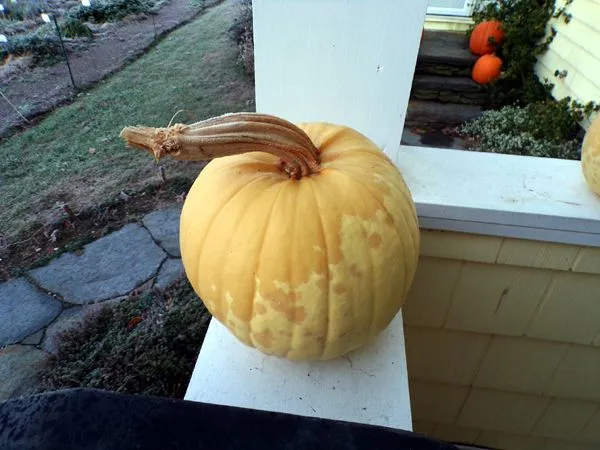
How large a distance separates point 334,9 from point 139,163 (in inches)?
88.0

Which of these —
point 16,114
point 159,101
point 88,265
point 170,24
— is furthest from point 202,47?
point 88,265

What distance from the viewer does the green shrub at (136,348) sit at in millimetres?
1587

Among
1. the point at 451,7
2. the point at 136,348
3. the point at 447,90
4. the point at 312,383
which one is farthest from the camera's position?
the point at 451,7

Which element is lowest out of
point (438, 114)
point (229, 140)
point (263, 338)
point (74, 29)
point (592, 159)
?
point (438, 114)

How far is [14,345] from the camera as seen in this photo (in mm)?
1726

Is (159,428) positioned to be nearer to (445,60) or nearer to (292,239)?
(292,239)

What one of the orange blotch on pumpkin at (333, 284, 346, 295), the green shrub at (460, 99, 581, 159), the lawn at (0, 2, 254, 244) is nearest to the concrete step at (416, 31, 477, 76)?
the green shrub at (460, 99, 581, 159)

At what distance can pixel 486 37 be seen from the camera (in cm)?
356

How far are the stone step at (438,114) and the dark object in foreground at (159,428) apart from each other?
326 centimetres

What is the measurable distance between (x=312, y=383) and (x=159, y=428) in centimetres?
39

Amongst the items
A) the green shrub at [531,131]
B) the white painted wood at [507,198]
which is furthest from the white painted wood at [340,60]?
the green shrub at [531,131]

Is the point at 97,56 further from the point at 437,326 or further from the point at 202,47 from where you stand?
the point at 437,326

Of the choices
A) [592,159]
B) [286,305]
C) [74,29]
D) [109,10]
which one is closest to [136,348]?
[286,305]

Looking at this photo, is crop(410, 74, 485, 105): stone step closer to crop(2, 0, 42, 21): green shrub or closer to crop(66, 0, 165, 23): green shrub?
crop(66, 0, 165, 23): green shrub
